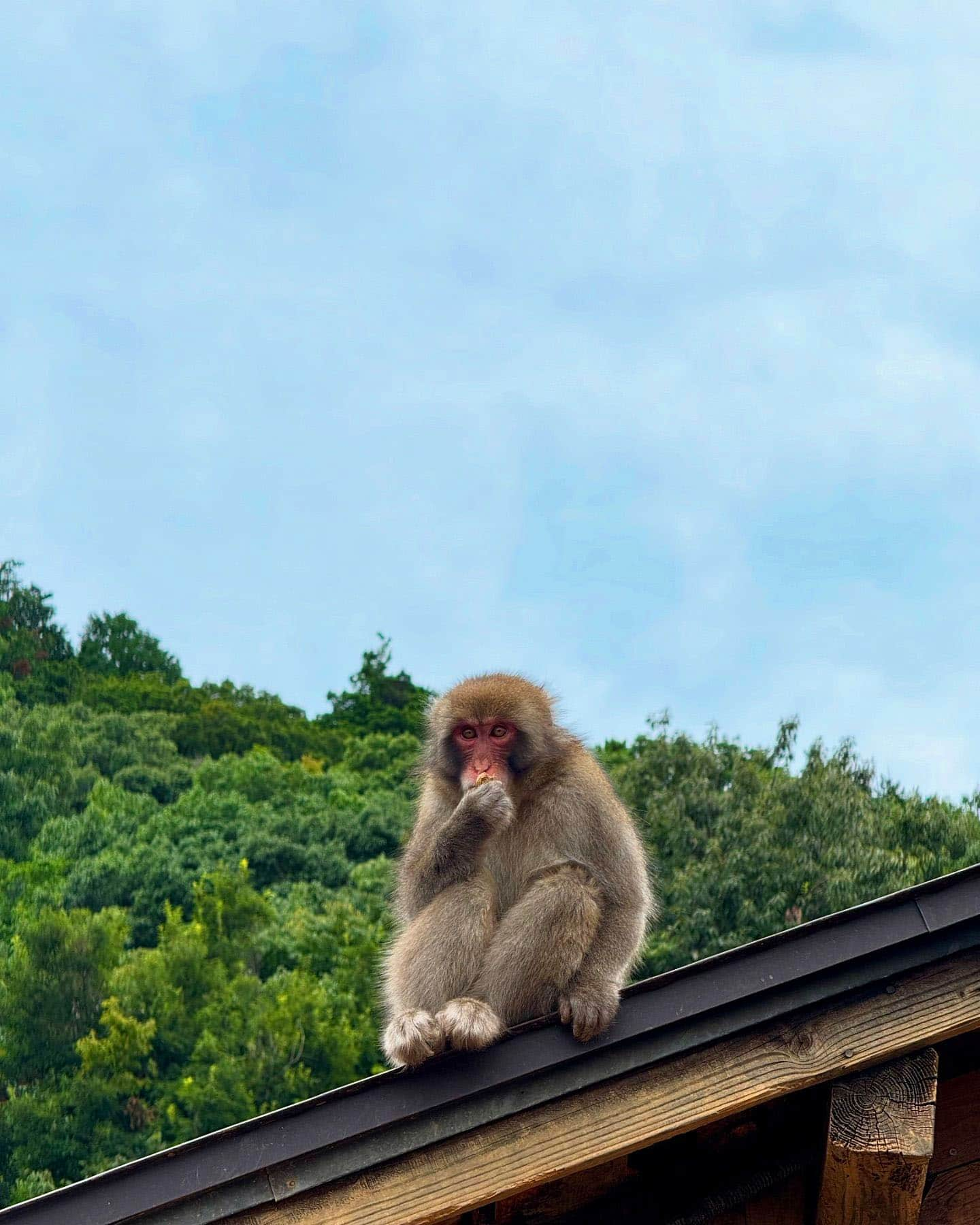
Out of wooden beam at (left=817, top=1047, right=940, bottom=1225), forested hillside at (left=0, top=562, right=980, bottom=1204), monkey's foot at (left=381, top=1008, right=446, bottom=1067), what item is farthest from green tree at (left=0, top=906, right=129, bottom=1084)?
wooden beam at (left=817, top=1047, right=940, bottom=1225)

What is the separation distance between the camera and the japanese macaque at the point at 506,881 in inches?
164

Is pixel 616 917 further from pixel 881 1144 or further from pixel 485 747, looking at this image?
pixel 881 1144

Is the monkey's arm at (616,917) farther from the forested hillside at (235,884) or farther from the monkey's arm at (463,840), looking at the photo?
the forested hillside at (235,884)

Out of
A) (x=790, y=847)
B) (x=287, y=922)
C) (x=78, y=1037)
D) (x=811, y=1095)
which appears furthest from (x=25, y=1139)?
(x=811, y=1095)

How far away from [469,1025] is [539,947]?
673mm

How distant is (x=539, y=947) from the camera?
4.27 m

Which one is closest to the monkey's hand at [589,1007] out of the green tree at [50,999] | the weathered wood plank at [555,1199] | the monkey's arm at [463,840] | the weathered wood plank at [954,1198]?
the weathered wood plank at [555,1199]

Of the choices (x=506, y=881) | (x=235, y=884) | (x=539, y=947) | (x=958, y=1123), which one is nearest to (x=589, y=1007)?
(x=539, y=947)

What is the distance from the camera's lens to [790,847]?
23.0m

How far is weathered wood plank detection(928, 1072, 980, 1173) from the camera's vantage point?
3531 mm

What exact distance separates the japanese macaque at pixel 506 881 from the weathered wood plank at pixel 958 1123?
798mm

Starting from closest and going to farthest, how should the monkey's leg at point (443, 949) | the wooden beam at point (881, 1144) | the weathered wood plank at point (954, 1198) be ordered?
the wooden beam at point (881, 1144)
the weathered wood plank at point (954, 1198)
the monkey's leg at point (443, 949)

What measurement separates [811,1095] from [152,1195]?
1.46 m

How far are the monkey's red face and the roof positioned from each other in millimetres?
1677
